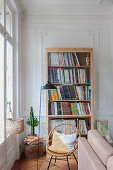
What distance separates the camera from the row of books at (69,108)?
327 centimetres

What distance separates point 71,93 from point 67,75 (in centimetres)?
37

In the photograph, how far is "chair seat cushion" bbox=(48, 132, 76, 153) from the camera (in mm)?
2681

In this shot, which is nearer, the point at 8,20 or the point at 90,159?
the point at 90,159

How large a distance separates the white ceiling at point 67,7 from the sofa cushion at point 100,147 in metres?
2.48

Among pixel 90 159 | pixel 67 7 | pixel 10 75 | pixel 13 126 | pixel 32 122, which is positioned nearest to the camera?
pixel 90 159

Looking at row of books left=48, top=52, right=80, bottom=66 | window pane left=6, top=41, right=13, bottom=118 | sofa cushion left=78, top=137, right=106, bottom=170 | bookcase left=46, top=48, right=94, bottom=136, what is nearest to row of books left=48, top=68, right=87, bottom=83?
bookcase left=46, top=48, right=94, bottom=136

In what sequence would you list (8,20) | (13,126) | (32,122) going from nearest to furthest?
(13,126)
(8,20)
(32,122)

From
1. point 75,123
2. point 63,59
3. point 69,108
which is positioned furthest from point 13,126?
point 63,59

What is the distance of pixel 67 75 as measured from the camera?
10.7ft

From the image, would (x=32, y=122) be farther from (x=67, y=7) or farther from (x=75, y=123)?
(x=67, y=7)

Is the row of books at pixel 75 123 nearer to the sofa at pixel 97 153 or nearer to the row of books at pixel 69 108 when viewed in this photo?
the row of books at pixel 69 108

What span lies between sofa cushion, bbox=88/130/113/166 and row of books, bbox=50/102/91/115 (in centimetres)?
117

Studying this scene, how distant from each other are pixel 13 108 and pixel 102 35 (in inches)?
95.3

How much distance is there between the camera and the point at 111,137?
11.5 ft
